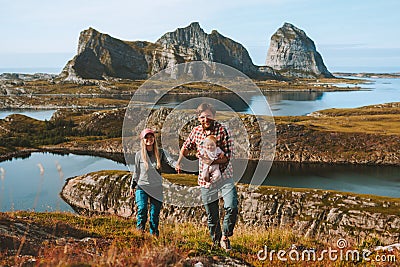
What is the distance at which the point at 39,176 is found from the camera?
6103 centimetres

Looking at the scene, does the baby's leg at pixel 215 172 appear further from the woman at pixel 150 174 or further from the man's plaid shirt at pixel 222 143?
the woman at pixel 150 174

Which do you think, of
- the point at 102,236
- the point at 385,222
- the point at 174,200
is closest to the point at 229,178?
the point at 102,236

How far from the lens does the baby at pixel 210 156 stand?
360 inches

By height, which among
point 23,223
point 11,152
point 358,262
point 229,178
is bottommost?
point 11,152

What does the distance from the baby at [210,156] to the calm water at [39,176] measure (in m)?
32.9

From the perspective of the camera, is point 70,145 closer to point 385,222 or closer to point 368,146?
point 368,146

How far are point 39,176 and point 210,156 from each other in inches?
2292

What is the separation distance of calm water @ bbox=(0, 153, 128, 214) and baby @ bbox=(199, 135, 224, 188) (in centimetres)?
3286

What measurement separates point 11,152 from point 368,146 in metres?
70.9

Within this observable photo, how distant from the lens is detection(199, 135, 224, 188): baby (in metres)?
9.16

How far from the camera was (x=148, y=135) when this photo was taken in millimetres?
10438

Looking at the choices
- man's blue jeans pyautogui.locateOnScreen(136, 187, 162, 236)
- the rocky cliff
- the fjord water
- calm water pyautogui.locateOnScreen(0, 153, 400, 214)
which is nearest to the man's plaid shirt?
man's blue jeans pyautogui.locateOnScreen(136, 187, 162, 236)

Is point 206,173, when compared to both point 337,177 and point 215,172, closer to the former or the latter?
point 215,172

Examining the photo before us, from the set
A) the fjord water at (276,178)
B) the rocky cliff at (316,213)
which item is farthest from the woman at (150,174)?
the fjord water at (276,178)
